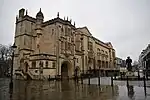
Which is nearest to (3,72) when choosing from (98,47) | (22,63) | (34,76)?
(22,63)

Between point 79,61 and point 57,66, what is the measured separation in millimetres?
12776

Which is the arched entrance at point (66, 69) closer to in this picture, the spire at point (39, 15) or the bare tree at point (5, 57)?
the spire at point (39, 15)

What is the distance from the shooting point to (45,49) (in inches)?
1743

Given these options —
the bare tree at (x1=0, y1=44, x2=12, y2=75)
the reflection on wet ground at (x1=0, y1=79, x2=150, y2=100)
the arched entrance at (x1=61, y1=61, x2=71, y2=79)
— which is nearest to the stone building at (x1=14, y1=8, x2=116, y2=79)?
the arched entrance at (x1=61, y1=61, x2=71, y2=79)

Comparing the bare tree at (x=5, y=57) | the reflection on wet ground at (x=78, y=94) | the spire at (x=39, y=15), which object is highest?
the spire at (x=39, y=15)

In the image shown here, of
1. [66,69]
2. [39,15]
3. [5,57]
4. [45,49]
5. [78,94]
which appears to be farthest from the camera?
[5,57]

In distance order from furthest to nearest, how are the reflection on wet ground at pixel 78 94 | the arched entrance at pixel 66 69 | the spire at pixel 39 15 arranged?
1. the spire at pixel 39 15
2. the arched entrance at pixel 66 69
3. the reflection on wet ground at pixel 78 94

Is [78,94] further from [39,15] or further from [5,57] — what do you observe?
[5,57]

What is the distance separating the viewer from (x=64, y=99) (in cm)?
1030

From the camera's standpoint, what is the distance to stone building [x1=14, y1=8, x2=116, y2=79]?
38.1 meters

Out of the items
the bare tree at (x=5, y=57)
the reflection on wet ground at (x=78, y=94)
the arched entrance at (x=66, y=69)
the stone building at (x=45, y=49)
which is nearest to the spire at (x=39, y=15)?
the stone building at (x=45, y=49)

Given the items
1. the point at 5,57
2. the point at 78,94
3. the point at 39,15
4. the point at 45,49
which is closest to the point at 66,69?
the point at 45,49

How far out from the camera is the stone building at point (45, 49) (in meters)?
38.1

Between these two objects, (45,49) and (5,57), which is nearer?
(45,49)
